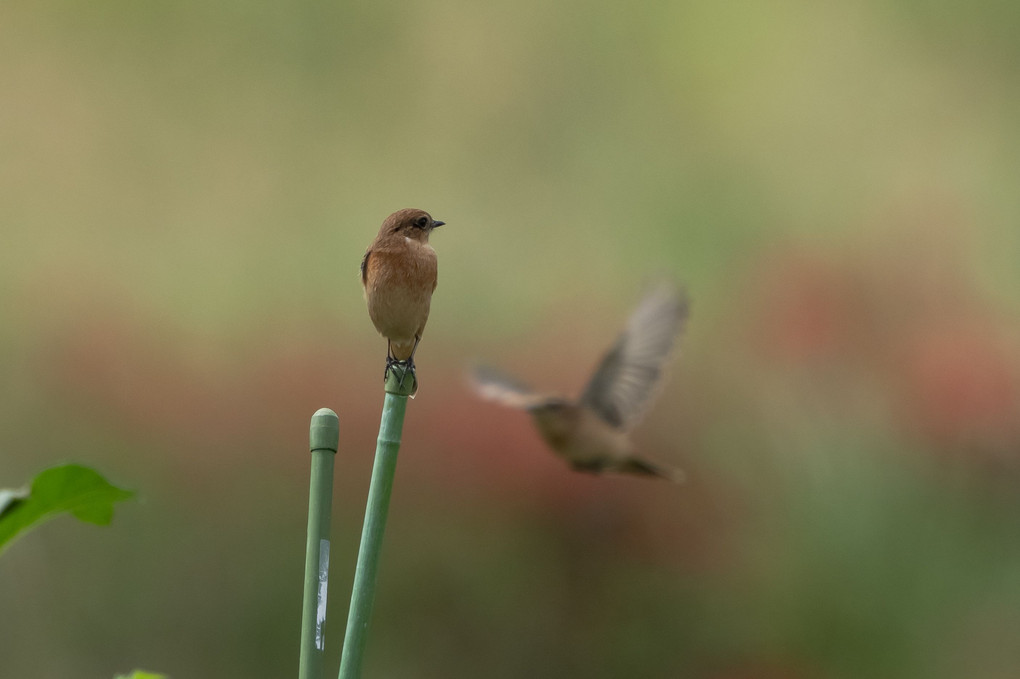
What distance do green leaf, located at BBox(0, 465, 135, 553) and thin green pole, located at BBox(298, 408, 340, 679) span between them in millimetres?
101

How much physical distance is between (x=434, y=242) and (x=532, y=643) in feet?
4.94

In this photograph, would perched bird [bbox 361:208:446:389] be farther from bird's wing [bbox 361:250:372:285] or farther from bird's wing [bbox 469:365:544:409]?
bird's wing [bbox 469:365:544:409]

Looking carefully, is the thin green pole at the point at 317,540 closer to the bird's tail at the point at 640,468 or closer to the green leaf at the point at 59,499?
the green leaf at the point at 59,499

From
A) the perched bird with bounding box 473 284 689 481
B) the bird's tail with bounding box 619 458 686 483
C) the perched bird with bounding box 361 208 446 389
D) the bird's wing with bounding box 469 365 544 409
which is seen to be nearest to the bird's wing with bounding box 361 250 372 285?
the perched bird with bounding box 361 208 446 389

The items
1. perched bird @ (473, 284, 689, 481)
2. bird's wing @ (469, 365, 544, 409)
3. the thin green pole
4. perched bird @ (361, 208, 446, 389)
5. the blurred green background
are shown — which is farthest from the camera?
the blurred green background

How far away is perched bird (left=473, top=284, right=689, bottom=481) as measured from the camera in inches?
88.7

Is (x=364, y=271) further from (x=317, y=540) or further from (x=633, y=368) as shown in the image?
(x=633, y=368)

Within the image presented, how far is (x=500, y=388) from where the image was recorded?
94.7 inches

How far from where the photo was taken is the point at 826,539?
3.27 meters

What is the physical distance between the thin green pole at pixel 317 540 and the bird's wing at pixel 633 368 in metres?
1.92

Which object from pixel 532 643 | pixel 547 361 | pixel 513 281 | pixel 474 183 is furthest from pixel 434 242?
pixel 532 643

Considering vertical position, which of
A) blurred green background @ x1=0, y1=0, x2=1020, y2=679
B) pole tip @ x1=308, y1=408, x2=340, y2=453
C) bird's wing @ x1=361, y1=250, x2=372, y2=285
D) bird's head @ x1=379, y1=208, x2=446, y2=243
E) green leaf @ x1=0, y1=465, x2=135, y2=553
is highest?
bird's head @ x1=379, y1=208, x2=446, y2=243

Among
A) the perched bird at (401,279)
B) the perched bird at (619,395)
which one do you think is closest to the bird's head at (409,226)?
the perched bird at (401,279)

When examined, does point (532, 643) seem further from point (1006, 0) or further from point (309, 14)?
point (1006, 0)
